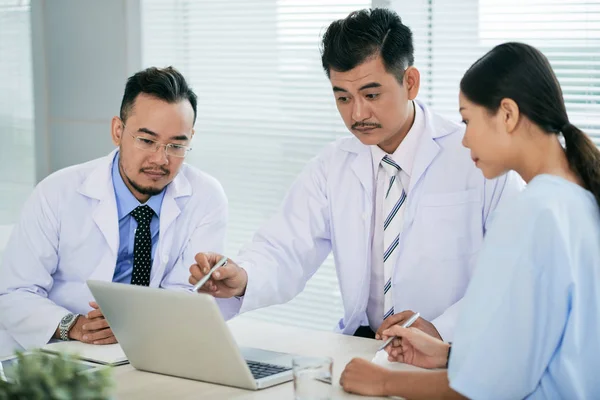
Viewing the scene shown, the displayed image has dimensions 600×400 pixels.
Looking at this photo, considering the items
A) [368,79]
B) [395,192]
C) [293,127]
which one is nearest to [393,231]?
[395,192]

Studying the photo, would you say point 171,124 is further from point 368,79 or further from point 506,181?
point 506,181

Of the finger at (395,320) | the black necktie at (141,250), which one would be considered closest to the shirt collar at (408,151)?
the finger at (395,320)

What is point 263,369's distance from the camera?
1875mm

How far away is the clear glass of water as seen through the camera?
163cm

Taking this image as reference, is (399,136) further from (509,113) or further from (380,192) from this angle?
(509,113)

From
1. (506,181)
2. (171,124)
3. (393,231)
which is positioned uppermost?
(171,124)

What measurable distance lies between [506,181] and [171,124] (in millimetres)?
1064

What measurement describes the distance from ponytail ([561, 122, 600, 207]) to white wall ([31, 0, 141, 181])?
112 inches

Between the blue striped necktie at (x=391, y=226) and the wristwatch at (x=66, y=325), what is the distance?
3.01ft

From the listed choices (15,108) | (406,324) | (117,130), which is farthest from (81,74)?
(406,324)

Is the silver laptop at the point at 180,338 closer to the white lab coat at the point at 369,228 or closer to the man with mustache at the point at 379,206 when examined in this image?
the man with mustache at the point at 379,206

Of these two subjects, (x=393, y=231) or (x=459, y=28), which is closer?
(x=393, y=231)

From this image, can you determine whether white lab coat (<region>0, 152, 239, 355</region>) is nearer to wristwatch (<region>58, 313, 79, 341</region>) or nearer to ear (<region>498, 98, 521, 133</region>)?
wristwatch (<region>58, 313, 79, 341</region>)

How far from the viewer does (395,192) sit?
8.36ft
